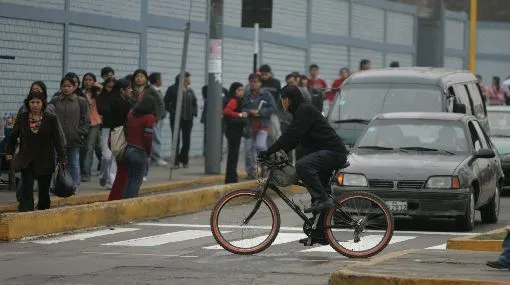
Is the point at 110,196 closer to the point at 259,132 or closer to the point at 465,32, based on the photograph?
the point at 259,132

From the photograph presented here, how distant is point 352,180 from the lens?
18.4m

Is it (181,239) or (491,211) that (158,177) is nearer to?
(491,211)

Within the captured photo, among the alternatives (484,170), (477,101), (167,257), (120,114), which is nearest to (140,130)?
(120,114)

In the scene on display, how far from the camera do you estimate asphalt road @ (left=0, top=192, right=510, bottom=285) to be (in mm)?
13239

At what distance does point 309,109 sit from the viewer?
15.7 metres

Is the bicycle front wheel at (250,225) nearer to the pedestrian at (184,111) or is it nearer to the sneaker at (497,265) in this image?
the sneaker at (497,265)

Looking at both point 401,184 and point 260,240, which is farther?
point 401,184

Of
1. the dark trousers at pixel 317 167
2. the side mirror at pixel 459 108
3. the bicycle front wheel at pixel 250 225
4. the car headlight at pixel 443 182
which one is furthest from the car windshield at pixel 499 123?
the bicycle front wheel at pixel 250 225

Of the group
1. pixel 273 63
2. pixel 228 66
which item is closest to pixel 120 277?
pixel 228 66

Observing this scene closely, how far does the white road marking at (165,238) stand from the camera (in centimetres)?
1673

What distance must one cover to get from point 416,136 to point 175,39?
43.5 ft

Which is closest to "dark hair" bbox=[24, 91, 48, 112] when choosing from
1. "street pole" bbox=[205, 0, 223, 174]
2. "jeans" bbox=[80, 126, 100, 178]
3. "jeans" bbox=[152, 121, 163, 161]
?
"jeans" bbox=[80, 126, 100, 178]

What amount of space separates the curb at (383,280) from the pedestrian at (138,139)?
27.5ft

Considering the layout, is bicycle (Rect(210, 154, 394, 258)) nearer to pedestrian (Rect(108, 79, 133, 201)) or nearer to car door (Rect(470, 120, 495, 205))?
car door (Rect(470, 120, 495, 205))
